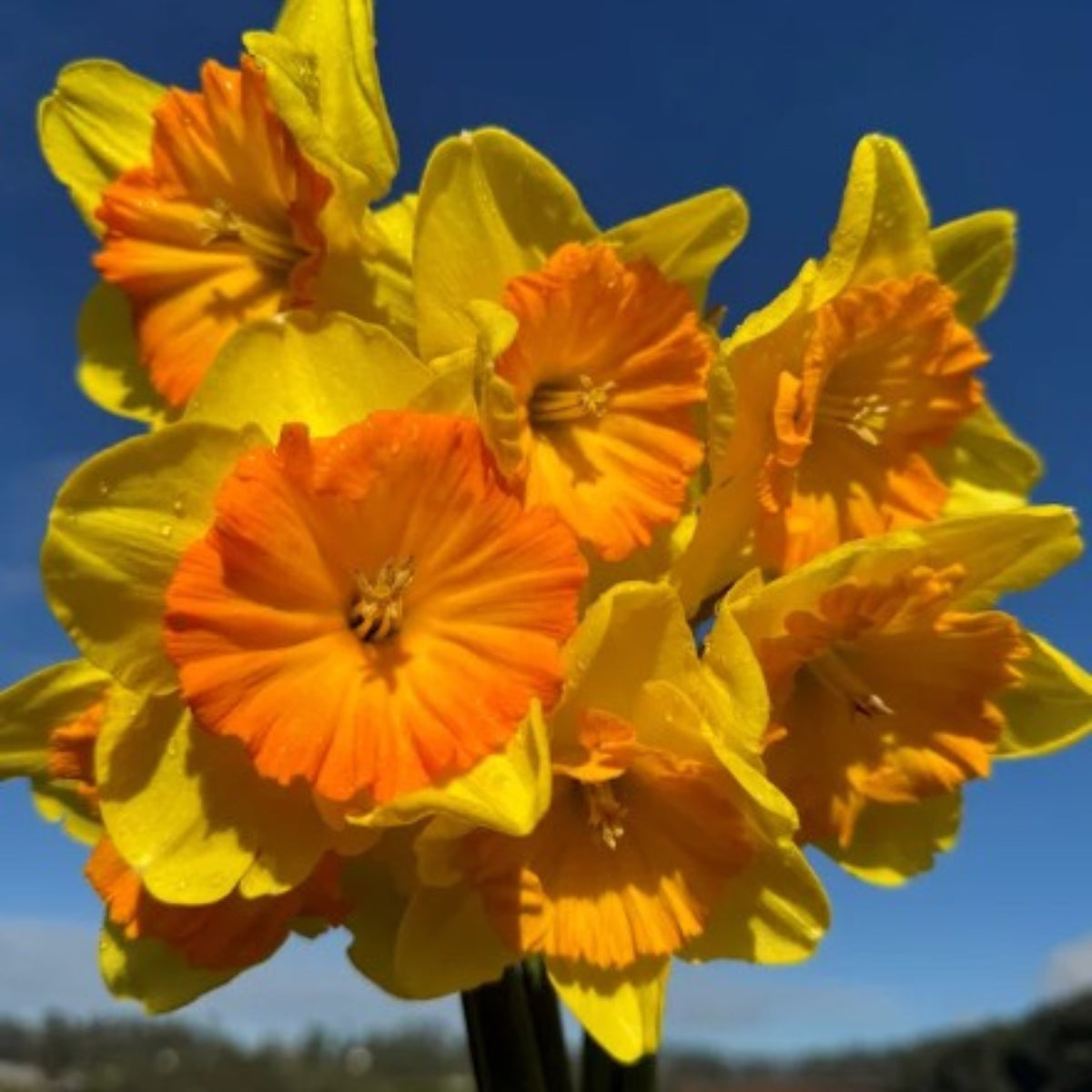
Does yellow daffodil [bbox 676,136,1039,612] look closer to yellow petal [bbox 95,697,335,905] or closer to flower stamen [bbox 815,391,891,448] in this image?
flower stamen [bbox 815,391,891,448]

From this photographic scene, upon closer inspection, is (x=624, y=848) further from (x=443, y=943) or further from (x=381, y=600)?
(x=381, y=600)

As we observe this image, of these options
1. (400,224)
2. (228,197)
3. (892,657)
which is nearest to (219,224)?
(228,197)

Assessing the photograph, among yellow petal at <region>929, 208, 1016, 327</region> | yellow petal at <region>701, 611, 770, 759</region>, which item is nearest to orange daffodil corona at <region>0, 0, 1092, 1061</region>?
yellow petal at <region>701, 611, 770, 759</region>

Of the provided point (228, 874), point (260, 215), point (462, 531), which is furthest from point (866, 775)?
point (260, 215)

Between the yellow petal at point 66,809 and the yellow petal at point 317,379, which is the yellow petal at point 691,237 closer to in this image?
the yellow petal at point 317,379

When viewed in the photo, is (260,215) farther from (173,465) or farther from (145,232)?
(173,465)

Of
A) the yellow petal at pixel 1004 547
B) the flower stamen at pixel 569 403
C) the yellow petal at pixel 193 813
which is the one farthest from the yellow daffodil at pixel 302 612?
the yellow petal at pixel 1004 547
